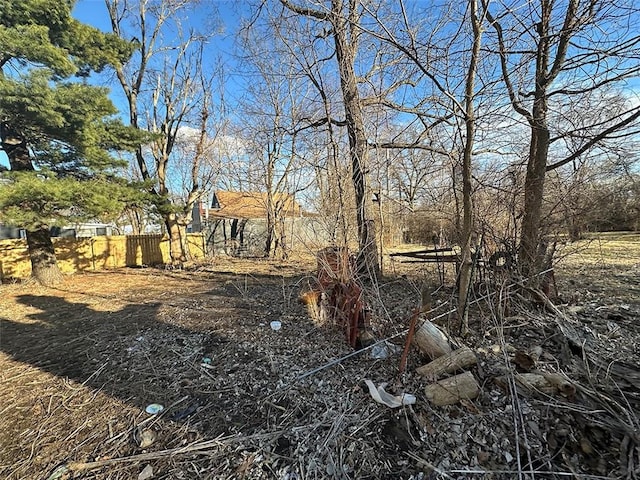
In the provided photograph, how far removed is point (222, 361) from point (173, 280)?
5744 millimetres

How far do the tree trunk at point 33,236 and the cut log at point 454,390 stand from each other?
7.79m

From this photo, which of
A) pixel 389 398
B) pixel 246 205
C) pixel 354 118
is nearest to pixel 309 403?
pixel 389 398

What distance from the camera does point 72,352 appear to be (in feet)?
10.2

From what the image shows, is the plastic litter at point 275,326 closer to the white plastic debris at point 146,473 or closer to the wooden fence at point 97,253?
the white plastic debris at point 146,473

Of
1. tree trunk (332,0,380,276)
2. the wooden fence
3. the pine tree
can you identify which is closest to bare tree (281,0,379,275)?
tree trunk (332,0,380,276)

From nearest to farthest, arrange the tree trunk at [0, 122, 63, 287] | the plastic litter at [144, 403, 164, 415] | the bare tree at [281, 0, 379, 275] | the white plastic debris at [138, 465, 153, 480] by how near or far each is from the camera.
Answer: the white plastic debris at [138, 465, 153, 480] → the plastic litter at [144, 403, 164, 415] → the bare tree at [281, 0, 379, 275] → the tree trunk at [0, 122, 63, 287]

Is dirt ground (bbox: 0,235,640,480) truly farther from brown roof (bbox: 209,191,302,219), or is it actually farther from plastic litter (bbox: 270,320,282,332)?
brown roof (bbox: 209,191,302,219)

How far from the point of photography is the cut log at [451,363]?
2.07 meters

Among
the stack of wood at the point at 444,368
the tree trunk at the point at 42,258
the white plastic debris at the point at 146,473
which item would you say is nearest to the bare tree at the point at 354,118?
the stack of wood at the point at 444,368

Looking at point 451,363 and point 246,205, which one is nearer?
point 451,363

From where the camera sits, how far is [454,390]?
1892mm

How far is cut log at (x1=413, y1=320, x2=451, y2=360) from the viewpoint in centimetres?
226

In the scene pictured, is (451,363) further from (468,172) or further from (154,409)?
(154,409)

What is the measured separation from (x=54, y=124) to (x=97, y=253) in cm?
579
